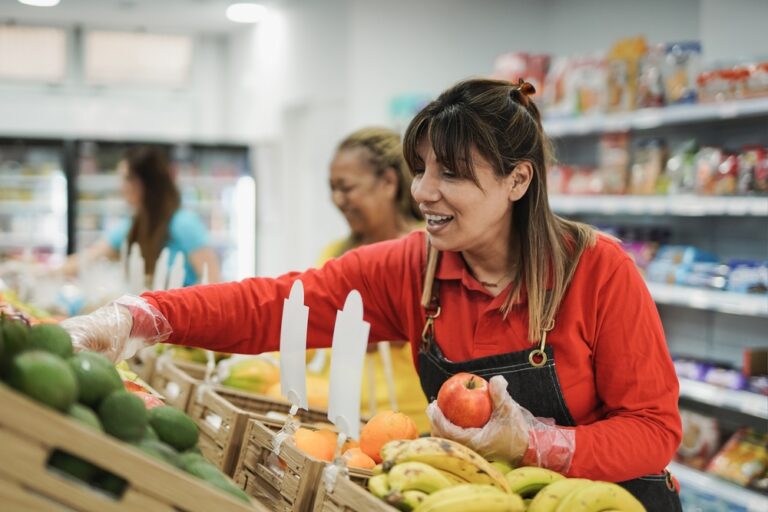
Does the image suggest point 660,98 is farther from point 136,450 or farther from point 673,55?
point 136,450

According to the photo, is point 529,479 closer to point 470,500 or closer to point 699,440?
point 470,500

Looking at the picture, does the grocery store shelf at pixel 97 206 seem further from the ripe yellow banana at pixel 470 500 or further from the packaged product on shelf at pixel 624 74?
the ripe yellow banana at pixel 470 500

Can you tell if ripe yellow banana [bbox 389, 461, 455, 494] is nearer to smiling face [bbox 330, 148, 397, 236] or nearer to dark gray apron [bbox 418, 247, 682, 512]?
dark gray apron [bbox 418, 247, 682, 512]

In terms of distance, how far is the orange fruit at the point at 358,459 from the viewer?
66.1 inches

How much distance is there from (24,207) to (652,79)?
6574mm

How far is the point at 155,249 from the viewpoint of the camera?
196 inches

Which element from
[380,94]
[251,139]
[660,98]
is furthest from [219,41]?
[660,98]

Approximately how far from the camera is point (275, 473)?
172 centimetres

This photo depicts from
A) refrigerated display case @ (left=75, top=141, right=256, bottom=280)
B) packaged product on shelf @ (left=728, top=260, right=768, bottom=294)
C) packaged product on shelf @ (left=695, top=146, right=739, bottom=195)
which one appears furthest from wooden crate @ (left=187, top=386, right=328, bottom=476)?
refrigerated display case @ (left=75, top=141, right=256, bottom=280)

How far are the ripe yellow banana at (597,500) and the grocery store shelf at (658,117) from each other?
9.80 ft

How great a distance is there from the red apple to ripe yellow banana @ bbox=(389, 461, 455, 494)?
0.80ft

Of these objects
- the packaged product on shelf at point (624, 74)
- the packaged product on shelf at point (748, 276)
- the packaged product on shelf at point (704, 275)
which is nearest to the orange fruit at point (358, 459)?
the packaged product on shelf at point (748, 276)

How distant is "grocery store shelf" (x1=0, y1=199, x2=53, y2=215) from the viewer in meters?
8.91

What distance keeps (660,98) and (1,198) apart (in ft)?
21.9
